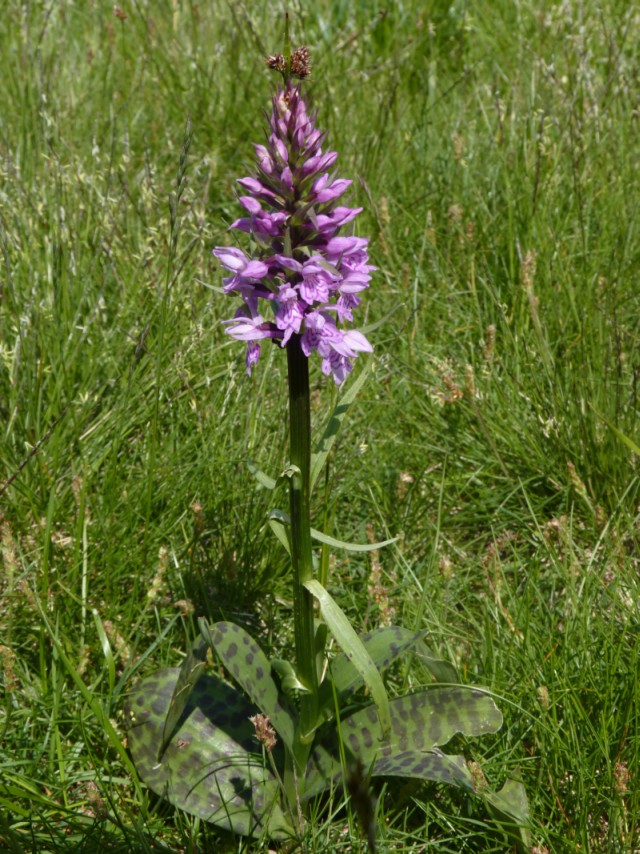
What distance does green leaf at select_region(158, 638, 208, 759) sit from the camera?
199 centimetres

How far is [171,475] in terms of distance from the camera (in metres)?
2.69

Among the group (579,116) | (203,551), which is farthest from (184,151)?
(579,116)

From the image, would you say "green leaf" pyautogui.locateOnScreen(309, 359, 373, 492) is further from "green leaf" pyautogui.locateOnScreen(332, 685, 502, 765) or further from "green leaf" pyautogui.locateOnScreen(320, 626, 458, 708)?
"green leaf" pyautogui.locateOnScreen(332, 685, 502, 765)

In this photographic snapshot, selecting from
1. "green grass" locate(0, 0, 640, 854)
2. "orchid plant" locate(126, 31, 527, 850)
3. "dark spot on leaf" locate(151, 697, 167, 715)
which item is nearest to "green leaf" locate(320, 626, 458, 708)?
"orchid plant" locate(126, 31, 527, 850)

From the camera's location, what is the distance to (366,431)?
299 centimetres

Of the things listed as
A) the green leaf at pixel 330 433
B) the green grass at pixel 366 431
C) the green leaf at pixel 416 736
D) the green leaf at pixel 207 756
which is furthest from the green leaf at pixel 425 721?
the green leaf at pixel 330 433

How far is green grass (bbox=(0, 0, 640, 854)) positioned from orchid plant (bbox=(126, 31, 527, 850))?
90 millimetres

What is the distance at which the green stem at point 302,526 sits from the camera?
5.85 ft

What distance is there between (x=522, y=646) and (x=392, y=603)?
0.45 meters

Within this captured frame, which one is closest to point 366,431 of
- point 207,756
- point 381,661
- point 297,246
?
point 381,661

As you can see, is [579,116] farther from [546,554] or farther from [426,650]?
[426,650]

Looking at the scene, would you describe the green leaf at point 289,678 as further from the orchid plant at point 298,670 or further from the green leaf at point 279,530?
the green leaf at point 279,530

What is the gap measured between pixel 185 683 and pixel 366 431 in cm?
120

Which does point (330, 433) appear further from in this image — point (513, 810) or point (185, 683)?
point (513, 810)
